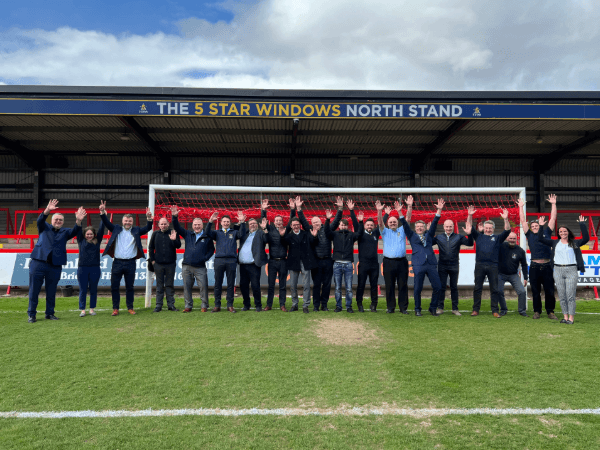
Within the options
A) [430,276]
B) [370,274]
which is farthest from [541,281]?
[370,274]

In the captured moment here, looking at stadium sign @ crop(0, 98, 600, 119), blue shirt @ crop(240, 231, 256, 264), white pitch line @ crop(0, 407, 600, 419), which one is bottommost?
white pitch line @ crop(0, 407, 600, 419)

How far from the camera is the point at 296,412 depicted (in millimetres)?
3318

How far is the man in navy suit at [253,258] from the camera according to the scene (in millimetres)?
7344

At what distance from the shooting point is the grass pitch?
295cm

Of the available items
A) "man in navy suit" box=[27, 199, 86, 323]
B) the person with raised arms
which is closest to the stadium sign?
the person with raised arms

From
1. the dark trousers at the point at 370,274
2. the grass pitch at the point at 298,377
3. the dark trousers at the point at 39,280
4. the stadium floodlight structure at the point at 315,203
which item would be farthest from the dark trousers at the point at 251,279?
the dark trousers at the point at 39,280

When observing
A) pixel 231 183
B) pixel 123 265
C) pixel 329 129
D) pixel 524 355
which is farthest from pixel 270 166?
pixel 524 355

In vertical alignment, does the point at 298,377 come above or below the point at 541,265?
below

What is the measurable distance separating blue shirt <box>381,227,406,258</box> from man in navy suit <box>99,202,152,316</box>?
465cm

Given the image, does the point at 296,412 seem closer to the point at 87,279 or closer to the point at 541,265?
the point at 87,279

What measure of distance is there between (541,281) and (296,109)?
9.75 metres

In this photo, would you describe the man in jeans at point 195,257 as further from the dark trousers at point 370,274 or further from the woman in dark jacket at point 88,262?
the dark trousers at point 370,274

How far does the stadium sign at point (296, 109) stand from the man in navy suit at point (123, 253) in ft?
24.5

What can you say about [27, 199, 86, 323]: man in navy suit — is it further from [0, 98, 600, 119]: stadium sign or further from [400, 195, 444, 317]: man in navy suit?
[0, 98, 600, 119]: stadium sign
